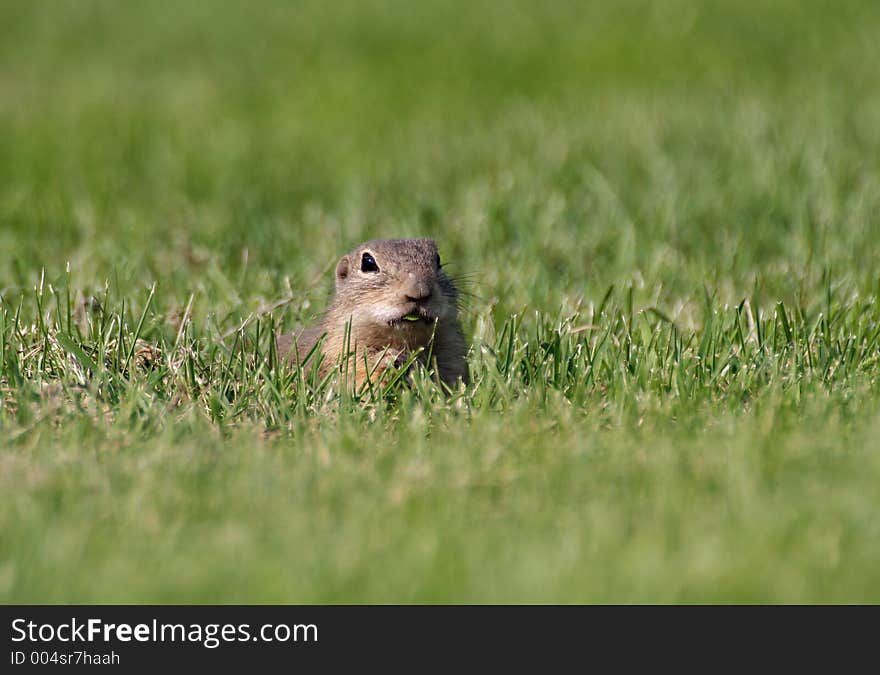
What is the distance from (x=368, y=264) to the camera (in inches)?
215

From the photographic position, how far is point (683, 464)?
3926mm

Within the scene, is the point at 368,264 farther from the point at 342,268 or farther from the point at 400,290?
the point at 400,290

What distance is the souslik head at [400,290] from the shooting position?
5.12 meters

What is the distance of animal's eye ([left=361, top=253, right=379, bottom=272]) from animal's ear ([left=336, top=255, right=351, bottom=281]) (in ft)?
0.66

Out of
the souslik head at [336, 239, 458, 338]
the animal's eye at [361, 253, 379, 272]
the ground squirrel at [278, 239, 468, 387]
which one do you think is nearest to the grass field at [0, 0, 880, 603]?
the ground squirrel at [278, 239, 468, 387]

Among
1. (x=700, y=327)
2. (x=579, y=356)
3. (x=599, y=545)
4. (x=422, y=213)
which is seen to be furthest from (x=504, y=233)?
(x=599, y=545)

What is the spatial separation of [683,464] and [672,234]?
11.5ft

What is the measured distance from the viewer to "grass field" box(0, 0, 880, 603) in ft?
11.2

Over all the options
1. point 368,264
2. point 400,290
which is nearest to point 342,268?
point 368,264

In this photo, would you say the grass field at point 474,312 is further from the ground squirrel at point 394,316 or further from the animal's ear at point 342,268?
the animal's ear at point 342,268

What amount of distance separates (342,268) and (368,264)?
279 millimetres

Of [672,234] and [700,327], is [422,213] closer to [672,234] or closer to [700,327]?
[672,234]

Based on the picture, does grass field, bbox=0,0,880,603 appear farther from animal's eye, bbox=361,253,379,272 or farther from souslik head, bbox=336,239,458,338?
animal's eye, bbox=361,253,379,272

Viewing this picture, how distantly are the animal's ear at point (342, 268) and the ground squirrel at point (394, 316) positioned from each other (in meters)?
0.14
